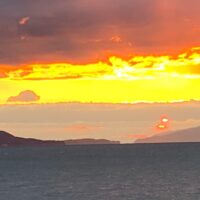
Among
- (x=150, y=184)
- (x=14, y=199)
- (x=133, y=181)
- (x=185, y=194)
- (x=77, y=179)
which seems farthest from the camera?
(x=77, y=179)

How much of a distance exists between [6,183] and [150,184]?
28.7 m

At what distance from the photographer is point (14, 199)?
3807 inches

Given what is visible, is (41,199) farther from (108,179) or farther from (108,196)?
(108,179)

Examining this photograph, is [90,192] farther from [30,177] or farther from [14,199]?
[30,177]

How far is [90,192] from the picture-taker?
109 metres

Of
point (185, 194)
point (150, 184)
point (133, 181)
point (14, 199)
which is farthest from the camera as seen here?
point (133, 181)

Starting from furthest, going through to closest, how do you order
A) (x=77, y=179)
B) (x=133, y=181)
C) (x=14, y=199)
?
1. (x=77, y=179)
2. (x=133, y=181)
3. (x=14, y=199)

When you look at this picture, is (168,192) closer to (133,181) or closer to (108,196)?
(108,196)

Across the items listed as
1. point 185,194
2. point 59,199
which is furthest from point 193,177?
point 59,199

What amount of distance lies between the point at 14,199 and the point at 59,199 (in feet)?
20.8

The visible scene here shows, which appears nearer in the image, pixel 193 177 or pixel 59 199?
pixel 59 199

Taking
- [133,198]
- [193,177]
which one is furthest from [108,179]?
[133,198]

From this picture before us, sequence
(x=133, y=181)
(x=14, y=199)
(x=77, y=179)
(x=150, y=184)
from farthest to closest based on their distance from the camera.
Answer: (x=77, y=179) → (x=133, y=181) → (x=150, y=184) → (x=14, y=199)

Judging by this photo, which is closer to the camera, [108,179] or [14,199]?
[14,199]
